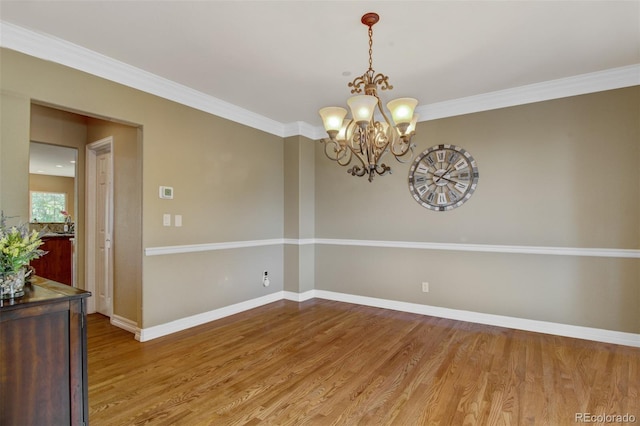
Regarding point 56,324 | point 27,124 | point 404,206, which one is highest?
point 27,124

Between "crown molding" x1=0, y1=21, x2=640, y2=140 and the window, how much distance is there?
23.9 ft

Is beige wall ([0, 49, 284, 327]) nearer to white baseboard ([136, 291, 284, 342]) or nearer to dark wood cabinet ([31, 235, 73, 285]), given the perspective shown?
white baseboard ([136, 291, 284, 342])

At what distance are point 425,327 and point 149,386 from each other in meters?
2.69

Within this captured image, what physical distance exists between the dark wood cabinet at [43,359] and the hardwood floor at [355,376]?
503mm

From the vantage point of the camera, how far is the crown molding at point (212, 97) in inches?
96.7

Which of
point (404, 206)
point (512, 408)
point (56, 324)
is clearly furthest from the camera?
point (404, 206)

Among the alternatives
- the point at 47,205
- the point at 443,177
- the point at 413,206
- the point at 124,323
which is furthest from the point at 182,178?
the point at 47,205

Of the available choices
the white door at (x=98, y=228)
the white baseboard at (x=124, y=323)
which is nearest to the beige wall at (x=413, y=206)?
the white baseboard at (x=124, y=323)

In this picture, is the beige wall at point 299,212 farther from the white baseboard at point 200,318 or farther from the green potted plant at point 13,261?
the green potted plant at point 13,261

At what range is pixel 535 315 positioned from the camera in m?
3.40

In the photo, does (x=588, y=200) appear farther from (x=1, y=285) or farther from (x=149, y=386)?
(x=1, y=285)

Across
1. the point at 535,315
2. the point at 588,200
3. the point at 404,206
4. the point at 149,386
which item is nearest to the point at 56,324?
the point at 149,386

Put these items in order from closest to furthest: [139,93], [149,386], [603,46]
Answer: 1. [149,386]
2. [603,46]
3. [139,93]

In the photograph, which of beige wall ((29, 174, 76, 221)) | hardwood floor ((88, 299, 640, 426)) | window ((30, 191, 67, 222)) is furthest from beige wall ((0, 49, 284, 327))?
window ((30, 191, 67, 222))
